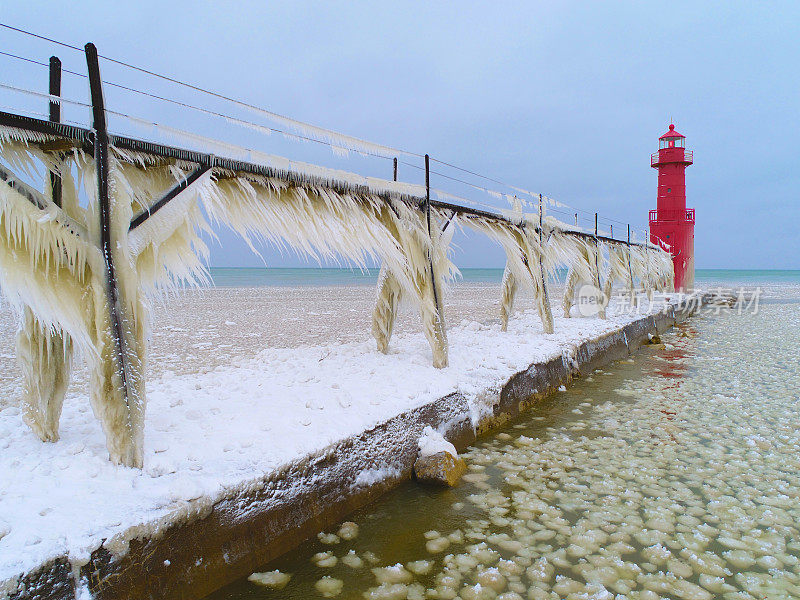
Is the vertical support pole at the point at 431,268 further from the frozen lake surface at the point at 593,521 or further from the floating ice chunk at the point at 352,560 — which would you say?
the floating ice chunk at the point at 352,560

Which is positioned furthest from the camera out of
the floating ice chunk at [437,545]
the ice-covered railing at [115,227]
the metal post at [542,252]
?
the metal post at [542,252]

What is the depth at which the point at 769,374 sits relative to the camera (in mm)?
8148

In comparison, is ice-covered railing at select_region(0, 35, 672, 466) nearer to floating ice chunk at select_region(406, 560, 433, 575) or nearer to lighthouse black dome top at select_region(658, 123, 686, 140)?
floating ice chunk at select_region(406, 560, 433, 575)

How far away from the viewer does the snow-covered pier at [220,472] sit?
2.22 m

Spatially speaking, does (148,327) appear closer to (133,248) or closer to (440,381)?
(133,248)

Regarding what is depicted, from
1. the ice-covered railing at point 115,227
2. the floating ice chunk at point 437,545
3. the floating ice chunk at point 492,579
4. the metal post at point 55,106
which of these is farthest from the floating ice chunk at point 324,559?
the metal post at point 55,106

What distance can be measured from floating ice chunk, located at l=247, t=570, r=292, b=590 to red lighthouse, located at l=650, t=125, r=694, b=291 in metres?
28.9

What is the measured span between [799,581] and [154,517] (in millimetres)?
3747

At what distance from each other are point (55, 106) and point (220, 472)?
263 centimetres

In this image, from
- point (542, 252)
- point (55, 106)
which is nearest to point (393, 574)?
point (55, 106)

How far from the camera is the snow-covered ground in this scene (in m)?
2.28

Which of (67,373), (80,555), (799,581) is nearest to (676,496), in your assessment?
(799,581)

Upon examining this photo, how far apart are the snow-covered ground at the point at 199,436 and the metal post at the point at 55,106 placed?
1.66 metres

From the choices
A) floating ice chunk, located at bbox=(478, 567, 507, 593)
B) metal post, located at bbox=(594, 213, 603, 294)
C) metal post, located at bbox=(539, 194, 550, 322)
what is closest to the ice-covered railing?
floating ice chunk, located at bbox=(478, 567, 507, 593)
